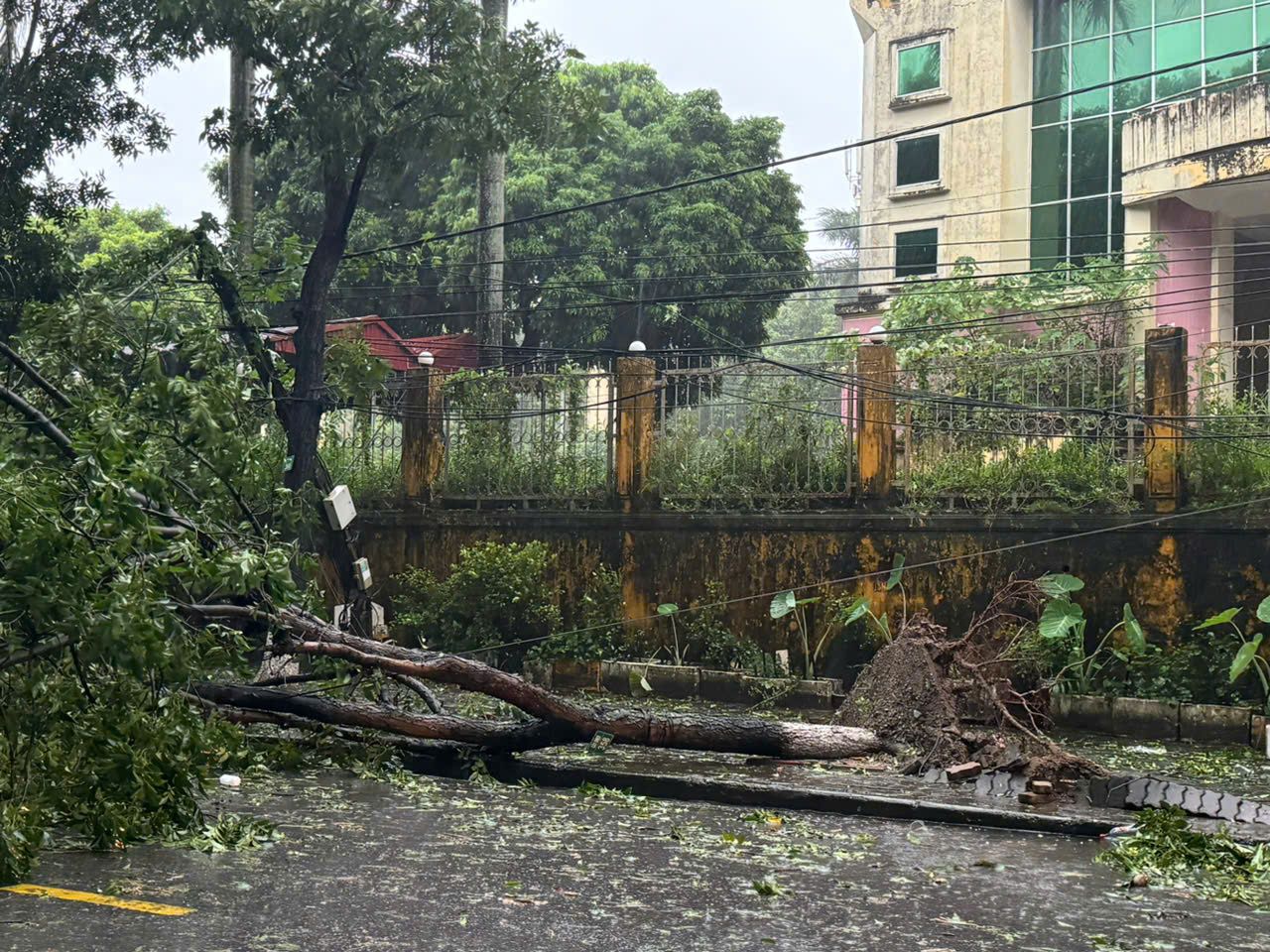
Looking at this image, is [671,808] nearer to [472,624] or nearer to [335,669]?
[335,669]

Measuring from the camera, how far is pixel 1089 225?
2938 cm

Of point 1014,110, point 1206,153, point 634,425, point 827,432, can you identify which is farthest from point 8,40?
point 1014,110

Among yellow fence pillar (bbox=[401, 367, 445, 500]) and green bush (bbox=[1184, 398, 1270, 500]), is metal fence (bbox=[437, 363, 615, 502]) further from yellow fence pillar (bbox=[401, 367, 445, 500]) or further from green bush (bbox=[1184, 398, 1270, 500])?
green bush (bbox=[1184, 398, 1270, 500])

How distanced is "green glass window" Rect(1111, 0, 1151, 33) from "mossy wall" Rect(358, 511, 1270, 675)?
19351mm

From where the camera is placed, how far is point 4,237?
17.5 m

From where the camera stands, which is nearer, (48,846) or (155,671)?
(48,846)

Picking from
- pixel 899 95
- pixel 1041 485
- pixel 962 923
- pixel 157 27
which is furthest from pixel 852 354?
pixel 899 95

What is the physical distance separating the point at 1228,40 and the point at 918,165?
23.4ft

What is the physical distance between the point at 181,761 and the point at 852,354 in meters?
10.4

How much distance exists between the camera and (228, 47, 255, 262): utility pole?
1783 cm

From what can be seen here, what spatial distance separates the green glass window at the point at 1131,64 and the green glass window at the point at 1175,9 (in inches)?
16.2

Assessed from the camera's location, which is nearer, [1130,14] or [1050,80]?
[1130,14]

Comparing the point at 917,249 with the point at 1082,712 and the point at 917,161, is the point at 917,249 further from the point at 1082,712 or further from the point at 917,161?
the point at 1082,712

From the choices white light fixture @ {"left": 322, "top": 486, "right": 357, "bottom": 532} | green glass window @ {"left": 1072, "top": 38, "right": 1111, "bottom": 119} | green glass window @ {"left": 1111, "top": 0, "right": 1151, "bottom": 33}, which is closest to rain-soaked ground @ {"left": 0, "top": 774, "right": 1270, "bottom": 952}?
white light fixture @ {"left": 322, "top": 486, "right": 357, "bottom": 532}
